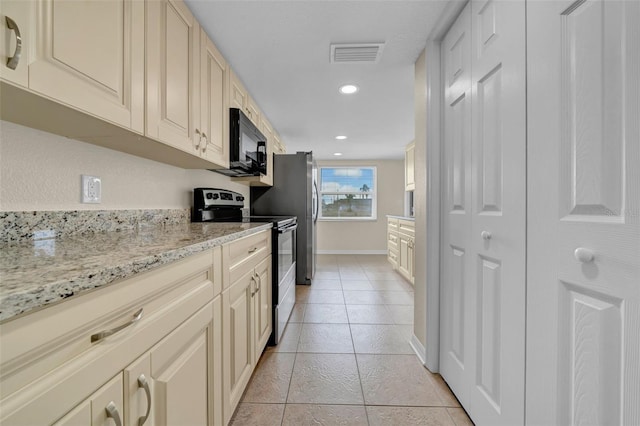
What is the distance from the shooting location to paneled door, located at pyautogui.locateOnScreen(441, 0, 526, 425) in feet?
3.32

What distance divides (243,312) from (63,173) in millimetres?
988

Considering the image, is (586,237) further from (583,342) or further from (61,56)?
(61,56)

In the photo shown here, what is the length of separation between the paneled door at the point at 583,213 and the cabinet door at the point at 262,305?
133 centimetres

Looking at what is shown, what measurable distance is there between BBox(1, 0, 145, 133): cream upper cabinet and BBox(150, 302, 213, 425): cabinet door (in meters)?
0.77

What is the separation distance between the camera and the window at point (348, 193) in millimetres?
6277

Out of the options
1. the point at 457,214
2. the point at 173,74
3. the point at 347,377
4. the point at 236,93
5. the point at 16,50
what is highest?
the point at 236,93

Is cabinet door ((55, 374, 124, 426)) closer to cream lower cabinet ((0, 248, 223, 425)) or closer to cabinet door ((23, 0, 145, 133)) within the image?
cream lower cabinet ((0, 248, 223, 425))

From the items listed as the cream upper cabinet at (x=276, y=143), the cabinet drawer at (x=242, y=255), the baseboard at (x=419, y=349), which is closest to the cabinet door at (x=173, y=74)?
the cabinet drawer at (x=242, y=255)

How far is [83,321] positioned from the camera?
50 cm

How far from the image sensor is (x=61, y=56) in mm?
771

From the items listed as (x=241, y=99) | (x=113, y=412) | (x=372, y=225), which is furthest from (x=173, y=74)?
(x=372, y=225)

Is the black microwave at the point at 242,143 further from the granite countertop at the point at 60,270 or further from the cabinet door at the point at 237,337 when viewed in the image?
the granite countertop at the point at 60,270

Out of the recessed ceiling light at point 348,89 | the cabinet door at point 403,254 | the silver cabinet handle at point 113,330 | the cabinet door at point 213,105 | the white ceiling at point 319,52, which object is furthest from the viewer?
the cabinet door at point 403,254

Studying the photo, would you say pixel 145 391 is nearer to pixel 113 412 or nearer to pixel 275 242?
pixel 113 412
